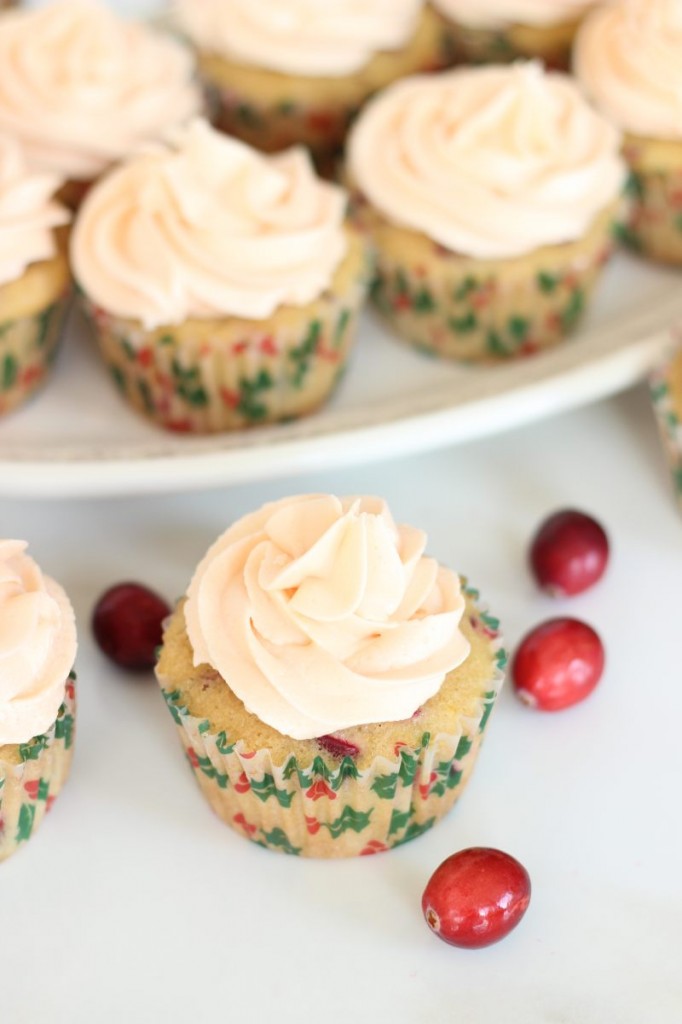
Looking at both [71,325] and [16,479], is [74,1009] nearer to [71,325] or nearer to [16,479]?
[16,479]

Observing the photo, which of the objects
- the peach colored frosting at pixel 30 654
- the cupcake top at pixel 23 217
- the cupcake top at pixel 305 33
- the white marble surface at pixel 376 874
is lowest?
the white marble surface at pixel 376 874

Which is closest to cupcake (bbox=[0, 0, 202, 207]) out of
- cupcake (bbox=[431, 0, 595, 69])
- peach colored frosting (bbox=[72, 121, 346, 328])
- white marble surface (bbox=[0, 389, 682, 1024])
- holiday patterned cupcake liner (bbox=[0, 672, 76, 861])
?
peach colored frosting (bbox=[72, 121, 346, 328])

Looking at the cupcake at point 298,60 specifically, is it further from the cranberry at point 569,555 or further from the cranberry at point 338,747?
the cranberry at point 338,747

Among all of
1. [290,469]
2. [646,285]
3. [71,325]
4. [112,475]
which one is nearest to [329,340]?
[290,469]

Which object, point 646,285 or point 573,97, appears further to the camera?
point 646,285

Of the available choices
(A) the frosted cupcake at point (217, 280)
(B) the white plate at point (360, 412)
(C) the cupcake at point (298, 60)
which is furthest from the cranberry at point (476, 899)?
(C) the cupcake at point (298, 60)
